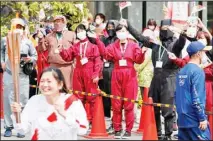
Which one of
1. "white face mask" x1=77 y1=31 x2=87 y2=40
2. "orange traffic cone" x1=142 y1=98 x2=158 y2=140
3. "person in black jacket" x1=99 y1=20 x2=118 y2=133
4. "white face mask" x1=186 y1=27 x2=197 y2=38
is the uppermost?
"white face mask" x1=186 y1=27 x2=197 y2=38

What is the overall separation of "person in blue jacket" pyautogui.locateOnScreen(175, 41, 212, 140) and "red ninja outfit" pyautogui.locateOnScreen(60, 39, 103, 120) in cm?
430

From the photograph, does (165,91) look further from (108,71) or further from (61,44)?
(61,44)

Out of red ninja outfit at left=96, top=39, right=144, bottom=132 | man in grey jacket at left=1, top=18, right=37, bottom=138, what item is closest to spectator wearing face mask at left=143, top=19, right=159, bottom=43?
red ninja outfit at left=96, top=39, right=144, bottom=132

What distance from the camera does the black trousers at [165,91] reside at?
12.1 m

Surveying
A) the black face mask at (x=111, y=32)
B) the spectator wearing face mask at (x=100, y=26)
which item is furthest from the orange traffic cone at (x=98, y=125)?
the spectator wearing face mask at (x=100, y=26)

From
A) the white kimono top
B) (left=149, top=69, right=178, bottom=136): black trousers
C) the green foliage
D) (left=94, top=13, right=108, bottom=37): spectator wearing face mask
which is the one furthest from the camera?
the green foliage

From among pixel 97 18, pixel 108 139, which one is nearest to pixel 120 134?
pixel 108 139

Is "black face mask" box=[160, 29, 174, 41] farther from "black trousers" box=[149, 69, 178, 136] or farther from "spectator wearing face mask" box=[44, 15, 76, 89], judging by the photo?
"spectator wearing face mask" box=[44, 15, 76, 89]

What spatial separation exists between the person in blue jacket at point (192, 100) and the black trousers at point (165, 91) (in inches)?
117

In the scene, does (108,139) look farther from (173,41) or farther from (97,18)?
(97,18)

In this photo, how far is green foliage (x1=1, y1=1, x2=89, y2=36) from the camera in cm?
1892

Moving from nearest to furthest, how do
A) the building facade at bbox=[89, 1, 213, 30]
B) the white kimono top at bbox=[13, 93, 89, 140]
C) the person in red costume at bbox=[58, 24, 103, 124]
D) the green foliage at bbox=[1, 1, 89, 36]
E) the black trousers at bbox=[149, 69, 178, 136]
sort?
the white kimono top at bbox=[13, 93, 89, 140] → the black trousers at bbox=[149, 69, 178, 136] → the person in red costume at bbox=[58, 24, 103, 124] → the green foliage at bbox=[1, 1, 89, 36] → the building facade at bbox=[89, 1, 213, 30]

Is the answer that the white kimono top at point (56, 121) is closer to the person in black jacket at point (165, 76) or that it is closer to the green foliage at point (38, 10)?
the person in black jacket at point (165, 76)

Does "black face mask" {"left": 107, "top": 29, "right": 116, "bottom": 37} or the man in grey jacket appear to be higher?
"black face mask" {"left": 107, "top": 29, "right": 116, "bottom": 37}
